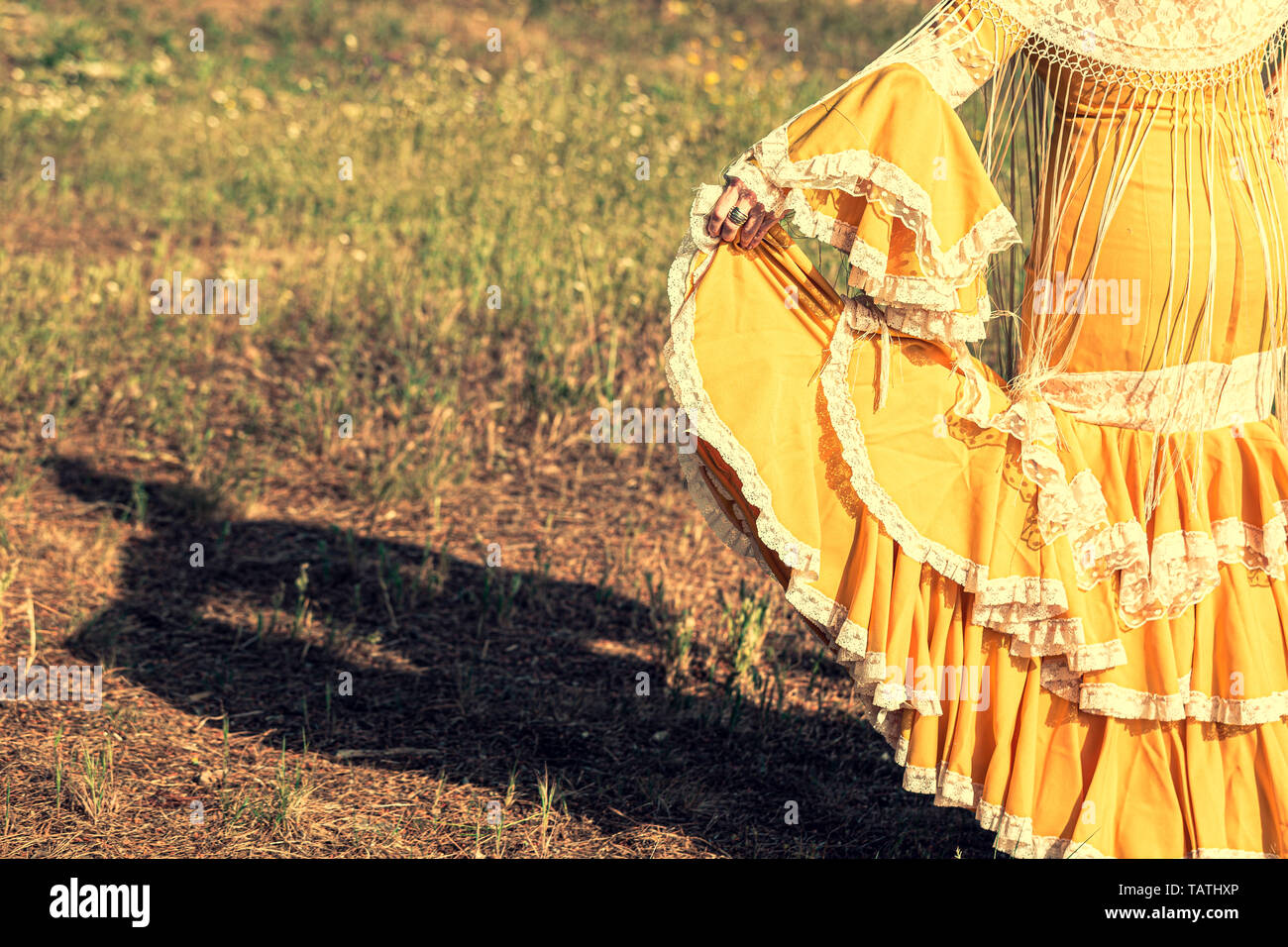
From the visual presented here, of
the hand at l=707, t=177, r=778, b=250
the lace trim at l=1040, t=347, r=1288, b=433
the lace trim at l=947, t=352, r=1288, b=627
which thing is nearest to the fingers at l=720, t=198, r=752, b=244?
the hand at l=707, t=177, r=778, b=250

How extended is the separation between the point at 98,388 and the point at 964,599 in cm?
374

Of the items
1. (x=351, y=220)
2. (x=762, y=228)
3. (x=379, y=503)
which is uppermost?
(x=351, y=220)

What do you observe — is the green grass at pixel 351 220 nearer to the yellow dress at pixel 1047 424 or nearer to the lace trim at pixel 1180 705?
the yellow dress at pixel 1047 424

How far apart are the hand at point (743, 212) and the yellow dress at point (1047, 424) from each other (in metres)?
0.02

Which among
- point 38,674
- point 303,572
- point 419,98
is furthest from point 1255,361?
point 419,98

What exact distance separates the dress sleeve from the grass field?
→ 1317 mm

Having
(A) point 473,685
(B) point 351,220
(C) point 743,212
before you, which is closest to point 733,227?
(C) point 743,212

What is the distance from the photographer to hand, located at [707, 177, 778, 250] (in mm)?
2482

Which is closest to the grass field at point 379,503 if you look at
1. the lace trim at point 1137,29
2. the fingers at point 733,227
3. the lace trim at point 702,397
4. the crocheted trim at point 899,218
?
the lace trim at point 702,397

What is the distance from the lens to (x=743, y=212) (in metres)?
2.49

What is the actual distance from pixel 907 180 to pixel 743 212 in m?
0.30

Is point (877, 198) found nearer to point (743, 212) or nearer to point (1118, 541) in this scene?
point (743, 212)

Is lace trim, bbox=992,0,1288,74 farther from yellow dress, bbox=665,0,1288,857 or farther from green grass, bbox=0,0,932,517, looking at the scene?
green grass, bbox=0,0,932,517

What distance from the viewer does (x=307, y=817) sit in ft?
9.99
